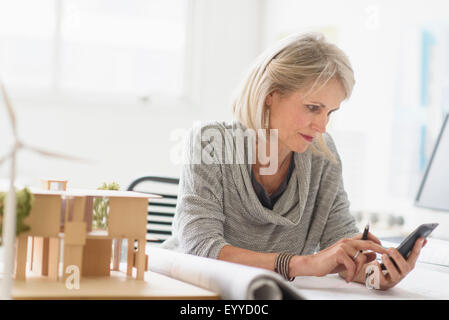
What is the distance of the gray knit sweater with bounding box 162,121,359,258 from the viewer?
126cm

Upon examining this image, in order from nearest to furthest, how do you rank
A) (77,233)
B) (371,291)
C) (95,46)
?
(77,233) < (371,291) < (95,46)

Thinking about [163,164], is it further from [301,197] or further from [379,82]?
[301,197]

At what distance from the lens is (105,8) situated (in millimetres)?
3336

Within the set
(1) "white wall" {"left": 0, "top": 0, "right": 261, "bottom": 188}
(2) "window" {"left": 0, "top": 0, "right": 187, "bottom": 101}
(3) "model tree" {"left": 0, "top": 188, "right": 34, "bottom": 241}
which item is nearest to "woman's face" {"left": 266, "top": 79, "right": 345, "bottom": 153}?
(3) "model tree" {"left": 0, "top": 188, "right": 34, "bottom": 241}

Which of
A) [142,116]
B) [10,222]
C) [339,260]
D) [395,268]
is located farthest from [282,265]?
[142,116]

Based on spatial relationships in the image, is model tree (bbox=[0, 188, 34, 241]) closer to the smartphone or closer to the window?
the smartphone

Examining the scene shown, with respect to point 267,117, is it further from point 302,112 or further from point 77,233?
point 77,233

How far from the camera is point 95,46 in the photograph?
11.0ft

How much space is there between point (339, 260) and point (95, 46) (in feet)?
8.30

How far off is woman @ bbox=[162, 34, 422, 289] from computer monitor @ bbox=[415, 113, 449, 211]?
1.88ft

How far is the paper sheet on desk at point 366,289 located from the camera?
3.45 ft

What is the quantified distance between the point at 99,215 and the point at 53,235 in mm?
127

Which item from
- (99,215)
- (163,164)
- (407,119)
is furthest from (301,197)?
(163,164)

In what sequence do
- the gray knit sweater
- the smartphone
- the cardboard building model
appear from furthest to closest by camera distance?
the gray knit sweater, the smartphone, the cardboard building model
